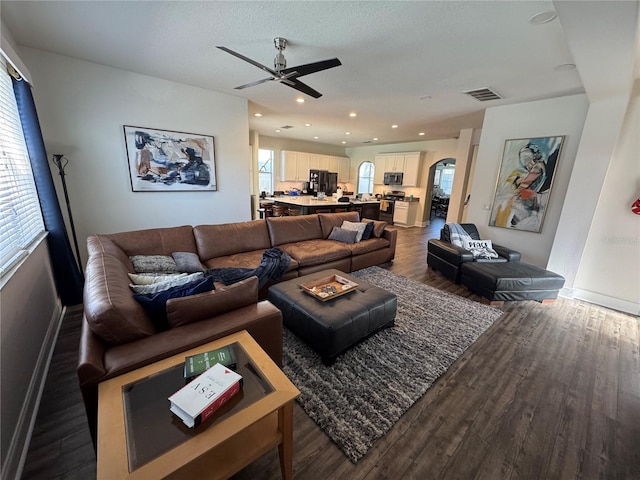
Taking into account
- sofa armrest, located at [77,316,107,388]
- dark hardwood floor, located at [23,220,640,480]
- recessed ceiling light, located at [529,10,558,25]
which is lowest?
dark hardwood floor, located at [23,220,640,480]

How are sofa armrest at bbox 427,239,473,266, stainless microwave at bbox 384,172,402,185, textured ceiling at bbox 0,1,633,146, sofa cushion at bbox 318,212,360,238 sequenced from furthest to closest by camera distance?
stainless microwave at bbox 384,172,402,185
sofa cushion at bbox 318,212,360,238
sofa armrest at bbox 427,239,473,266
textured ceiling at bbox 0,1,633,146

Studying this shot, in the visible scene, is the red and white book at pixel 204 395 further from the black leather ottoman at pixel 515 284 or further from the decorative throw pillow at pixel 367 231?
the decorative throw pillow at pixel 367 231

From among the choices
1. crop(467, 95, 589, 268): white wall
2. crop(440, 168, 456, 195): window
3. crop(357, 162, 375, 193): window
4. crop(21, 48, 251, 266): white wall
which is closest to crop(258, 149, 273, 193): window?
crop(357, 162, 375, 193): window

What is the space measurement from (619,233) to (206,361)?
4.73m

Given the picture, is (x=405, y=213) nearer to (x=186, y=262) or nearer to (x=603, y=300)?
(x=603, y=300)

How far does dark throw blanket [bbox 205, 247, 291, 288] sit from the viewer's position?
265 cm

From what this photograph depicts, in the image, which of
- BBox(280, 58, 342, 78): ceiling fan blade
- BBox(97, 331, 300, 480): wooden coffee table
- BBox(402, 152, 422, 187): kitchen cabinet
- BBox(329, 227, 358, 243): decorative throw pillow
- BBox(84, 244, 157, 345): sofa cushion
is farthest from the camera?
BBox(402, 152, 422, 187): kitchen cabinet

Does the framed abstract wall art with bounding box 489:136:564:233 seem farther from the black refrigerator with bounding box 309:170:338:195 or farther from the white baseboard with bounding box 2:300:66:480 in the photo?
the black refrigerator with bounding box 309:170:338:195

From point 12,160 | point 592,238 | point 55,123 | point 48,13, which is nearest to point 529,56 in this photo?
point 592,238

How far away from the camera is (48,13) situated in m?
2.05

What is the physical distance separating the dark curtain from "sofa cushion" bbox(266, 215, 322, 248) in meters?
2.26

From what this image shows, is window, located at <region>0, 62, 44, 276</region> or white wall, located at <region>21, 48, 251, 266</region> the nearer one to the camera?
window, located at <region>0, 62, 44, 276</region>

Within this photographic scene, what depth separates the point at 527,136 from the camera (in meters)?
3.81

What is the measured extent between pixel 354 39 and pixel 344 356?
282 cm
